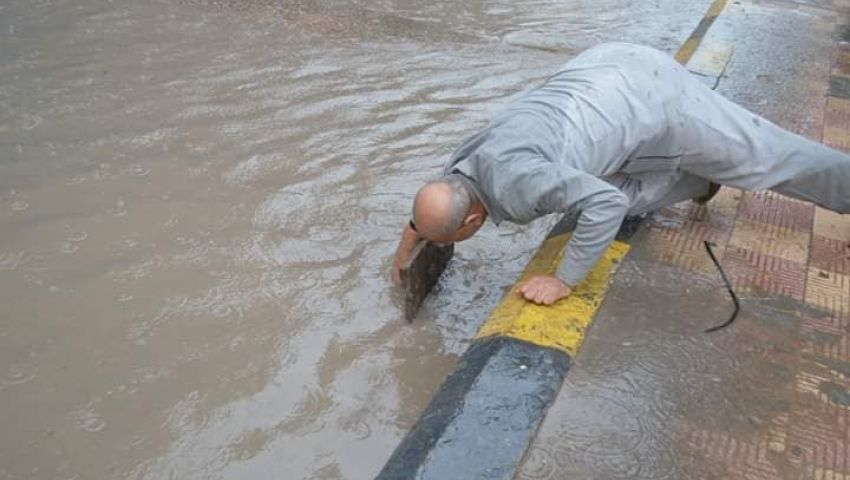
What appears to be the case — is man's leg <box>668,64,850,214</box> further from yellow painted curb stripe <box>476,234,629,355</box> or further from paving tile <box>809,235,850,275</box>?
yellow painted curb stripe <box>476,234,629,355</box>

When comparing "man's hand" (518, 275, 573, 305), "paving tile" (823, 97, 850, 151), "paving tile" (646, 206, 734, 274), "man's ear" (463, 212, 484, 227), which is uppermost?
"man's ear" (463, 212, 484, 227)

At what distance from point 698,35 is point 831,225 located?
3.33 m

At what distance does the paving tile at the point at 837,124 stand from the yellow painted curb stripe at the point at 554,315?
1.96 m

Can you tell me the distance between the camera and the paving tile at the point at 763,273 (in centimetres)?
320

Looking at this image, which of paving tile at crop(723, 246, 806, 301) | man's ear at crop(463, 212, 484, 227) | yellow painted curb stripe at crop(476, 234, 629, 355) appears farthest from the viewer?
paving tile at crop(723, 246, 806, 301)

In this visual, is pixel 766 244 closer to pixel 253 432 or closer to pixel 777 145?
pixel 777 145

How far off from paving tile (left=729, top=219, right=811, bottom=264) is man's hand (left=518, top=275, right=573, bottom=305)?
36.8 inches

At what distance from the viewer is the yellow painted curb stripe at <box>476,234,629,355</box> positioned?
288cm

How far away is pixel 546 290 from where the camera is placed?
3.03 meters

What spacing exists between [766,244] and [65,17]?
5.44 m

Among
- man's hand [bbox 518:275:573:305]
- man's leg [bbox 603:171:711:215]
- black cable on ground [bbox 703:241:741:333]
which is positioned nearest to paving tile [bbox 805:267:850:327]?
black cable on ground [bbox 703:241:741:333]

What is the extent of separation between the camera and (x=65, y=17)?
6.40 meters

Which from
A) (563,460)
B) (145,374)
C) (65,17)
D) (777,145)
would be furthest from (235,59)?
(563,460)

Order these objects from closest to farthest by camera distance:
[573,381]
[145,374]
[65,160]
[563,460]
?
→ [563,460] → [573,381] → [145,374] → [65,160]
